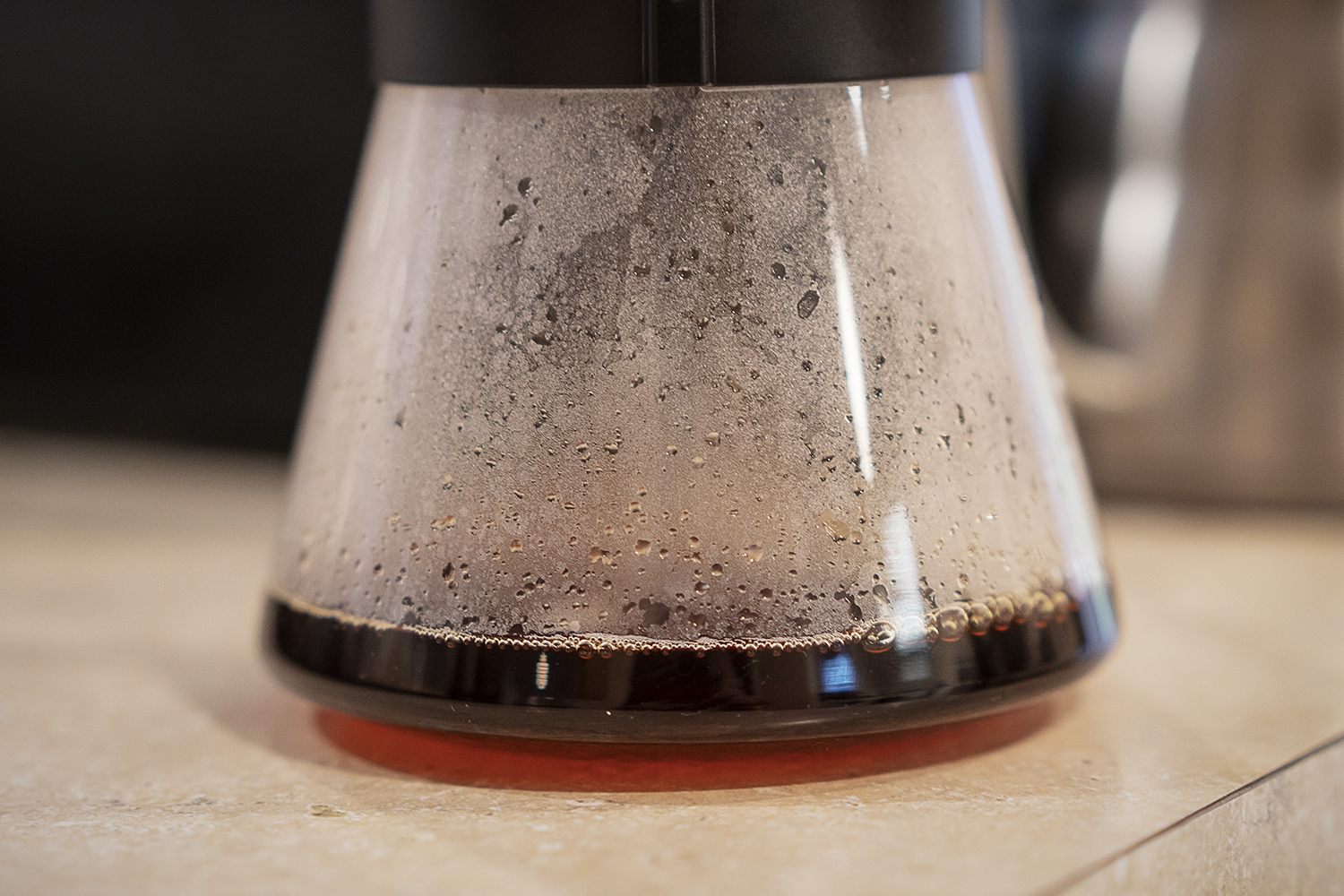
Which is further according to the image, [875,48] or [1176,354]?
[1176,354]

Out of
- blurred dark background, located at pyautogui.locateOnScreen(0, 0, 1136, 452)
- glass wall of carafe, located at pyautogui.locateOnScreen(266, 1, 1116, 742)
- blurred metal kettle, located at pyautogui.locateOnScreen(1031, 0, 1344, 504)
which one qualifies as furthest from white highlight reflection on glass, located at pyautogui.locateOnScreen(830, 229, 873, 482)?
blurred dark background, located at pyautogui.locateOnScreen(0, 0, 1136, 452)

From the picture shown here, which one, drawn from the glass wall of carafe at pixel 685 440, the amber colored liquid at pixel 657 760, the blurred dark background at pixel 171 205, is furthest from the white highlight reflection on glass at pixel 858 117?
the blurred dark background at pixel 171 205

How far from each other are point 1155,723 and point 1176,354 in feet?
1.09

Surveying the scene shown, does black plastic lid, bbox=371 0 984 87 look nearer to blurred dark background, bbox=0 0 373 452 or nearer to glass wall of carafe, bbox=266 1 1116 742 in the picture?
glass wall of carafe, bbox=266 1 1116 742

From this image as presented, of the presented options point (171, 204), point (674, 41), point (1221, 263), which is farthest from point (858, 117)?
point (171, 204)

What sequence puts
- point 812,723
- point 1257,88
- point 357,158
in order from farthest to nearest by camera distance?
point 357,158, point 1257,88, point 812,723

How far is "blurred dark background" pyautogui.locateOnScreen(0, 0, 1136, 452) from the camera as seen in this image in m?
1.04

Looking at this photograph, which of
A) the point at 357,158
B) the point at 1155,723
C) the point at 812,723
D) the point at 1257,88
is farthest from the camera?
the point at 357,158

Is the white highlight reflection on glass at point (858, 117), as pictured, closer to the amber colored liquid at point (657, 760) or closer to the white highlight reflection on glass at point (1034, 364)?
the white highlight reflection on glass at point (1034, 364)

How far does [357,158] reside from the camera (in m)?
1.03

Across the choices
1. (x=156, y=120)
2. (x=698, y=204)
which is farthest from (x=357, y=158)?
(x=698, y=204)

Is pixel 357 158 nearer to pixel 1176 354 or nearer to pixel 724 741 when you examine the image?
pixel 1176 354

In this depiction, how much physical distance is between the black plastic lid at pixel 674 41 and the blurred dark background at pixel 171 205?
0.64m

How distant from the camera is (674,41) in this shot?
1.28ft
